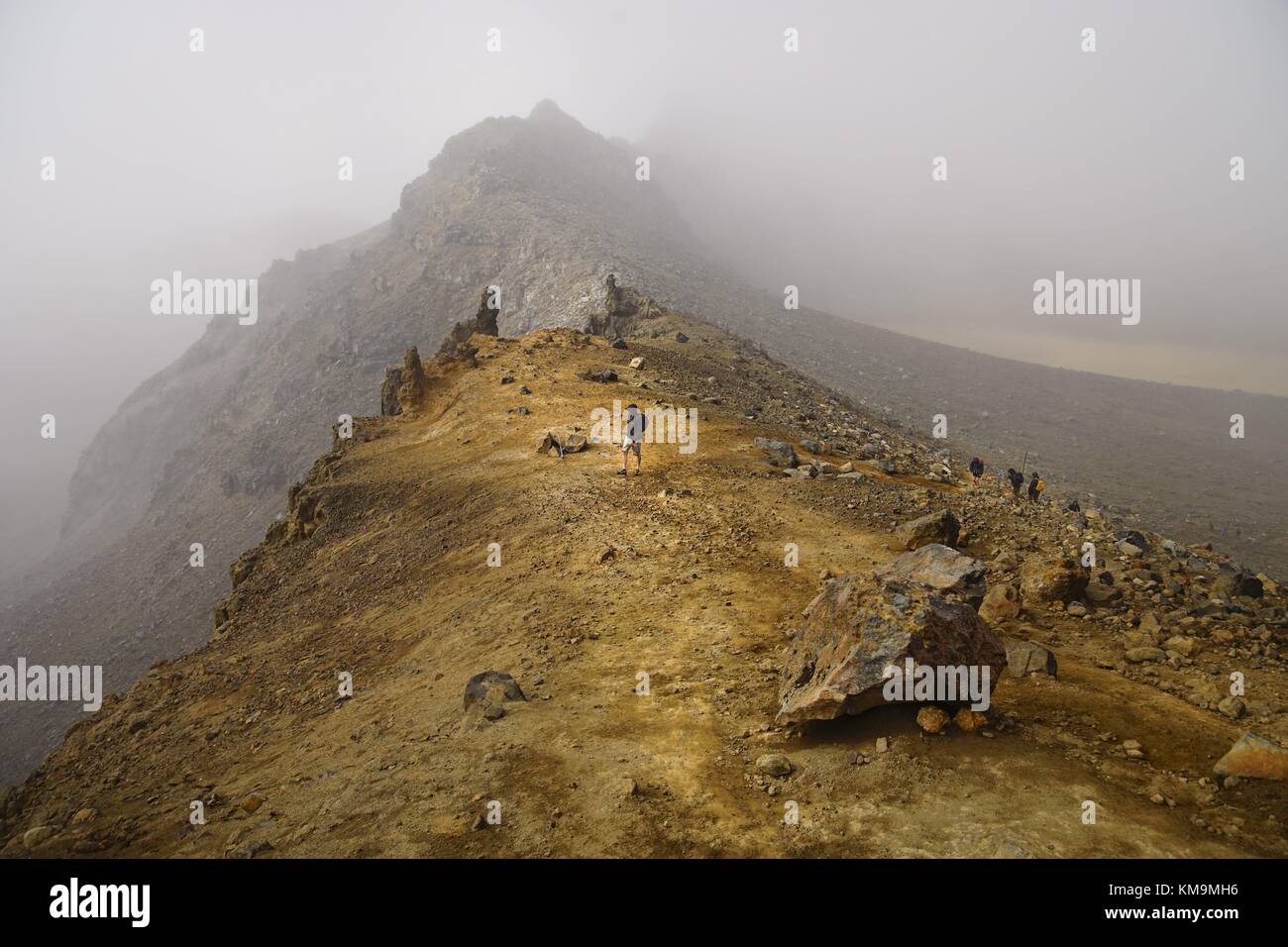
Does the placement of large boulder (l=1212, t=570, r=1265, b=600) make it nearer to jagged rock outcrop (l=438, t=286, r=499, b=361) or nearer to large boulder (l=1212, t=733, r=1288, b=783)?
large boulder (l=1212, t=733, r=1288, b=783)

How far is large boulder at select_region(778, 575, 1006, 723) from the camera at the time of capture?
19.6 feet

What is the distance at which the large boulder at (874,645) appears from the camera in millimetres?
5961

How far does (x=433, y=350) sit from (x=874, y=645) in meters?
64.7

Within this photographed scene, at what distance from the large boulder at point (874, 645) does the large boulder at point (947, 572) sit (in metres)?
1.32

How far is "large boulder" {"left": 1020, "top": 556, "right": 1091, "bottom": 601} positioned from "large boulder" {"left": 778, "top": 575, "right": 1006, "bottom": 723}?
3.44 m

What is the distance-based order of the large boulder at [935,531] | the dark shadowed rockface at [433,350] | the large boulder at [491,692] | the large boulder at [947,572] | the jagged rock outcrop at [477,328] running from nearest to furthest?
1. the large boulder at [491,692]
2. the large boulder at [947,572]
3. the large boulder at [935,531]
4. the jagged rock outcrop at [477,328]
5. the dark shadowed rockface at [433,350]

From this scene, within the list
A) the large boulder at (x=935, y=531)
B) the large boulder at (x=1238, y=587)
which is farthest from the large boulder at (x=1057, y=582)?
the large boulder at (x=1238, y=587)

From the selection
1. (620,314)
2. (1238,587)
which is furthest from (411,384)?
(1238,587)

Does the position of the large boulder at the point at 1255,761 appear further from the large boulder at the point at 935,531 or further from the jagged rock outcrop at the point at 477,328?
the jagged rock outcrop at the point at 477,328

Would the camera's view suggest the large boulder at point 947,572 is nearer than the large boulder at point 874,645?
No

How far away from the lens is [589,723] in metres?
7.23

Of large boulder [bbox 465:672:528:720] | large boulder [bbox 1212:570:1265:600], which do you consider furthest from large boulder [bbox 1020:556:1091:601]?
large boulder [bbox 465:672:528:720]

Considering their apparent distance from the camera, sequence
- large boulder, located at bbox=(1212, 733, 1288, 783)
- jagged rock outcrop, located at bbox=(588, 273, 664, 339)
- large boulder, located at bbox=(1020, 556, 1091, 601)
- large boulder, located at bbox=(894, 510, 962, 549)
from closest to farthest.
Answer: large boulder, located at bbox=(1212, 733, 1288, 783) → large boulder, located at bbox=(1020, 556, 1091, 601) → large boulder, located at bbox=(894, 510, 962, 549) → jagged rock outcrop, located at bbox=(588, 273, 664, 339)
